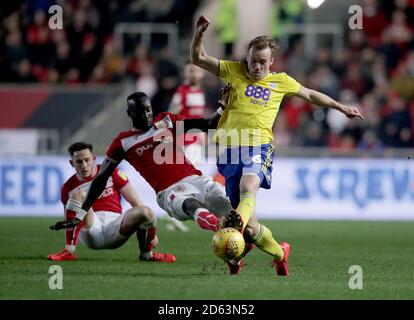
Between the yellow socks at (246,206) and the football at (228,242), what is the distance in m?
0.16

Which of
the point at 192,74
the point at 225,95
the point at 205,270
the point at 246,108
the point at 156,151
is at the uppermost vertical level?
the point at 192,74

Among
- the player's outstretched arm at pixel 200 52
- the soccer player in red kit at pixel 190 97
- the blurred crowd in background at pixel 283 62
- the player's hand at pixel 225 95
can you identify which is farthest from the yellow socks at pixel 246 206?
the blurred crowd in background at pixel 283 62

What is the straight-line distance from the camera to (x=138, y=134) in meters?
9.57

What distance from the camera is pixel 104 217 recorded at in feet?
35.2

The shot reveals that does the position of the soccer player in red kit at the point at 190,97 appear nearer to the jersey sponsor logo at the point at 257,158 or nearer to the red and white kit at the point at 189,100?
the red and white kit at the point at 189,100

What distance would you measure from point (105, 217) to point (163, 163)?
4.63 feet

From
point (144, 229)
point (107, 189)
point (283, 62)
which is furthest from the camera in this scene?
point (283, 62)

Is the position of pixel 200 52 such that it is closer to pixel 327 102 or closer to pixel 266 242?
pixel 327 102

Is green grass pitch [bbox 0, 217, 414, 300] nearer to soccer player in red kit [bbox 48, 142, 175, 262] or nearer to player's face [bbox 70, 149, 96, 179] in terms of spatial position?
soccer player in red kit [bbox 48, 142, 175, 262]

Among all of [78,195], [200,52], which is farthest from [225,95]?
[78,195]

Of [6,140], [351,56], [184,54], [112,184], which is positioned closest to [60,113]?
[6,140]

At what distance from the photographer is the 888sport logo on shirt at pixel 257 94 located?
9094mm

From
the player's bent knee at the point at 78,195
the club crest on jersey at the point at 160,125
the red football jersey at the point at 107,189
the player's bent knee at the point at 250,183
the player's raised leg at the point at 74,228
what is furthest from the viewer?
the red football jersey at the point at 107,189
